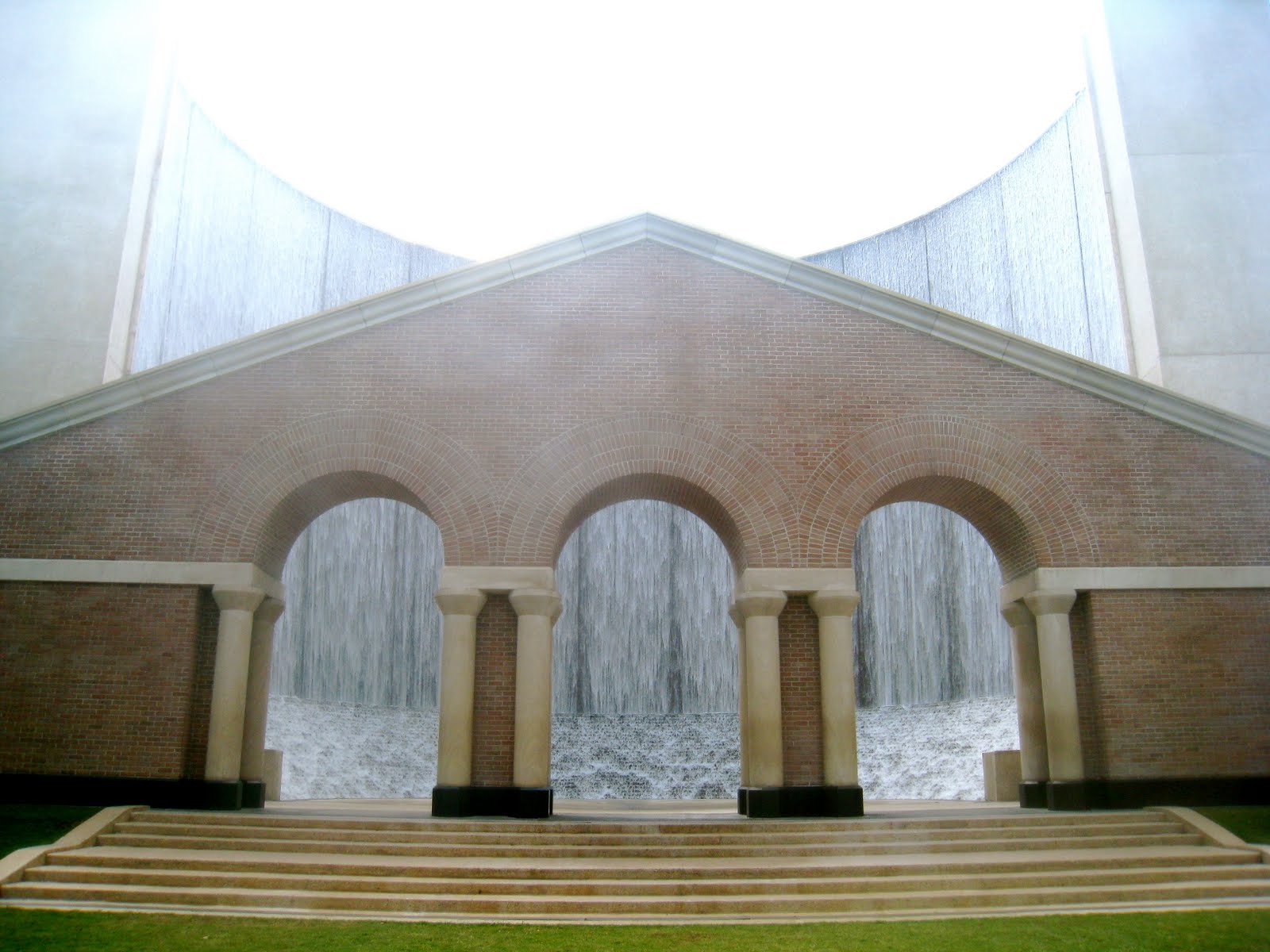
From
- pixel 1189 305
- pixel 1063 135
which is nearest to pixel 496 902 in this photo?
pixel 1189 305

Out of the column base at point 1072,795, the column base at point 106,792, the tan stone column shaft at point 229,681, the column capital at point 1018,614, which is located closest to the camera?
the column base at point 106,792

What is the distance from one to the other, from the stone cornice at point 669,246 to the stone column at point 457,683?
4.60 m

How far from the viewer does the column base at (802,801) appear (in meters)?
15.3

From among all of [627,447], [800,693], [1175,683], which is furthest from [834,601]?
[1175,683]

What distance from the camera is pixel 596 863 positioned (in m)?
12.2

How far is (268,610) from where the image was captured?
17219 millimetres

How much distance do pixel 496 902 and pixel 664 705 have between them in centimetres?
1984

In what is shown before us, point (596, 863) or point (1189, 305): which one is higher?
point (1189, 305)

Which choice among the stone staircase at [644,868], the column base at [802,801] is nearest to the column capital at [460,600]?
the stone staircase at [644,868]

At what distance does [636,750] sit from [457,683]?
13678 millimetres

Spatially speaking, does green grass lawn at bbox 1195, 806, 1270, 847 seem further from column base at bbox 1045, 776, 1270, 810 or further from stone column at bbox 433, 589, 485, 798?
stone column at bbox 433, 589, 485, 798

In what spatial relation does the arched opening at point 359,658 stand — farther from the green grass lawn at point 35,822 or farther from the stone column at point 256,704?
the green grass lawn at point 35,822

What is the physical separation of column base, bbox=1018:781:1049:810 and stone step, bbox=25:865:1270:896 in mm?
4400

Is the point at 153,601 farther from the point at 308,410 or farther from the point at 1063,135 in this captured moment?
the point at 1063,135
